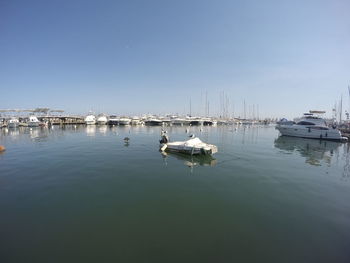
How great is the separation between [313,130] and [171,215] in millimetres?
52305

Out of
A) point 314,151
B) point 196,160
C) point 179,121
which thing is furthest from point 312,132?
point 179,121

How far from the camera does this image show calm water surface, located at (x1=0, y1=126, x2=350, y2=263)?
21.5ft

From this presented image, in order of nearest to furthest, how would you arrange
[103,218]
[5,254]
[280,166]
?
[5,254] < [103,218] < [280,166]

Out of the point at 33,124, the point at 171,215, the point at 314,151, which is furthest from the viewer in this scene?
the point at 33,124

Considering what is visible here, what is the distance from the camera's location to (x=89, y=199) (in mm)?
10703

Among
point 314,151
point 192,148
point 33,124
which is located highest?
point 33,124

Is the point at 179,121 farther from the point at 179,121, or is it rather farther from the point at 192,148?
the point at 192,148

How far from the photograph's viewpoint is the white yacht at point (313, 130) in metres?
42.7

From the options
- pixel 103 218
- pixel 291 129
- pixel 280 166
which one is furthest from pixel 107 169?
pixel 291 129

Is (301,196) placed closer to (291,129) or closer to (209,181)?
(209,181)

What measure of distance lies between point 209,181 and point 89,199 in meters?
8.77

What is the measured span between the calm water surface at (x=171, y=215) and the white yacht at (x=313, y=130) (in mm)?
34153

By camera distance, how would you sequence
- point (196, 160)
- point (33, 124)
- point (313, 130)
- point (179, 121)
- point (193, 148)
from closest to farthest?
point (196, 160) < point (193, 148) < point (313, 130) < point (33, 124) < point (179, 121)

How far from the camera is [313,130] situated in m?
46.1
